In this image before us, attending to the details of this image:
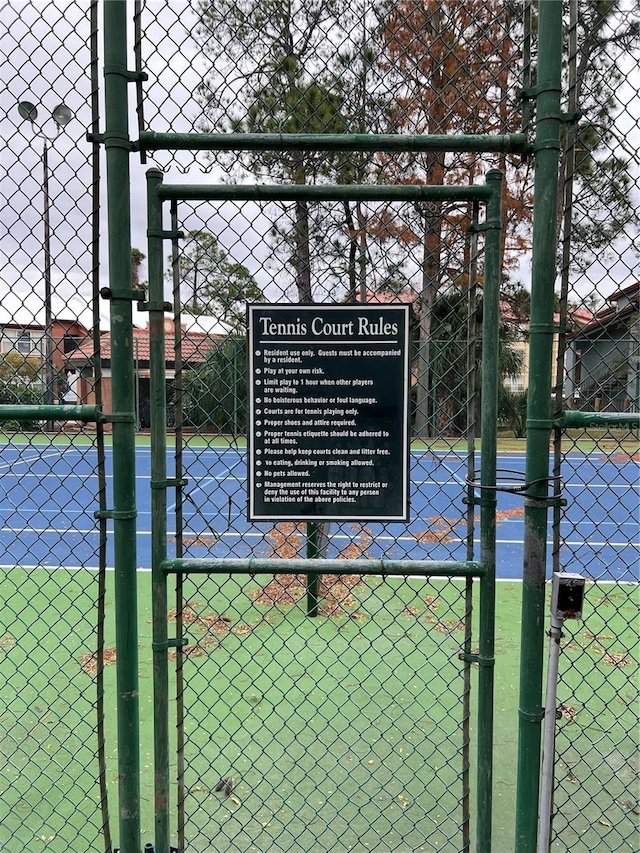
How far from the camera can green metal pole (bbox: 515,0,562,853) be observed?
1827 millimetres

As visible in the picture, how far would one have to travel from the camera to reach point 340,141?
188cm

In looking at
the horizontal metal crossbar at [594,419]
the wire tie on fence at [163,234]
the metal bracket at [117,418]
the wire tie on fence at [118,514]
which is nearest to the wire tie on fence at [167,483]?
the wire tie on fence at [118,514]

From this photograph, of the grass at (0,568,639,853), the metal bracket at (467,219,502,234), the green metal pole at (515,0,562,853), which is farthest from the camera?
the grass at (0,568,639,853)

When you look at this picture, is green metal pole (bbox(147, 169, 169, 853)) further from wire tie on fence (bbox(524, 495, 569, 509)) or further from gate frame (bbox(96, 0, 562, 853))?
wire tie on fence (bbox(524, 495, 569, 509))

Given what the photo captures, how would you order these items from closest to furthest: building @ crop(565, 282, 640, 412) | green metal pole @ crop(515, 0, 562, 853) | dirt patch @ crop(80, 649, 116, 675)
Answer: green metal pole @ crop(515, 0, 562, 853), building @ crop(565, 282, 640, 412), dirt patch @ crop(80, 649, 116, 675)

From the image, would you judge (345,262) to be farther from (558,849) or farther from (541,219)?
(558,849)

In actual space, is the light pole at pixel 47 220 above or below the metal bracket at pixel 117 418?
above

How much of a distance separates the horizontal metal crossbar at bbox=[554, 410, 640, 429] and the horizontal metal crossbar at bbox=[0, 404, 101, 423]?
4.83 feet

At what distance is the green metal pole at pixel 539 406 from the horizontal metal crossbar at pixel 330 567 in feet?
0.64

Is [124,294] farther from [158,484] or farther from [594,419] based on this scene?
[594,419]

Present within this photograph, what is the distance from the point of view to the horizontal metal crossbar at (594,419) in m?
1.88

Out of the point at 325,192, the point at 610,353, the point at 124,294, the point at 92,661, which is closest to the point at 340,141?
the point at 325,192

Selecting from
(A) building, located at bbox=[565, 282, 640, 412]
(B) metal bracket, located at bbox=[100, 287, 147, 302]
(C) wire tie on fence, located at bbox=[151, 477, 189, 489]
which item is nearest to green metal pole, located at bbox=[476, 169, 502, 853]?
(A) building, located at bbox=[565, 282, 640, 412]

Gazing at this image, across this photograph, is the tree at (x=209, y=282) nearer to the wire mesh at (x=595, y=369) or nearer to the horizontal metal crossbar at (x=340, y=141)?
the horizontal metal crossbar at (x=340, y=141)
